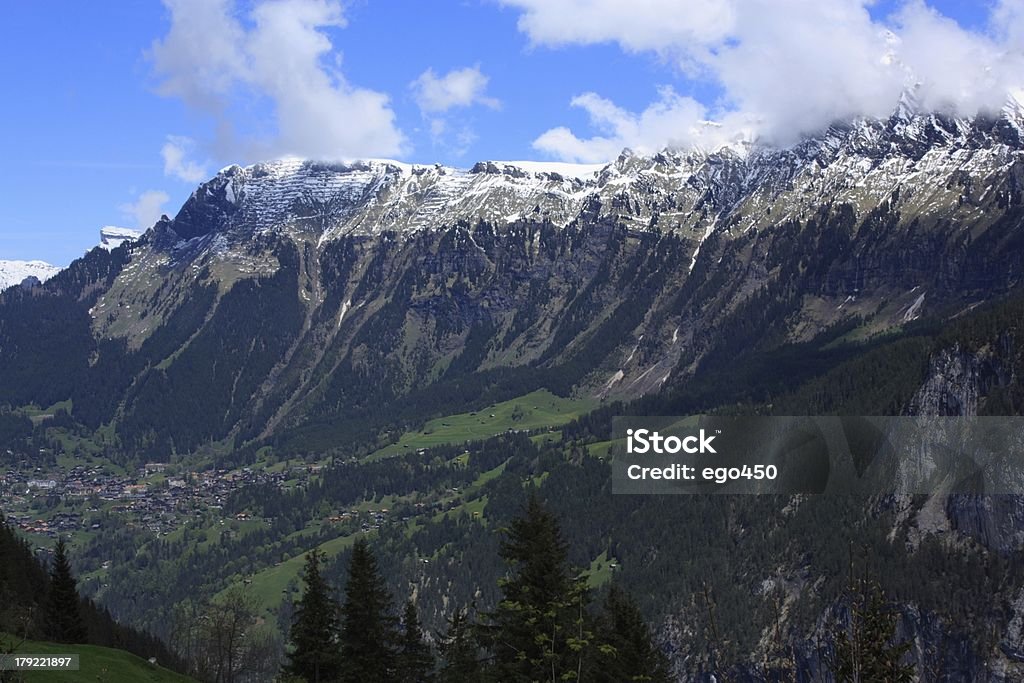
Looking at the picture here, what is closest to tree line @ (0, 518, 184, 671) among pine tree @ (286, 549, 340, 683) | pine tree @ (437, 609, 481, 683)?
pine tree @ (286, 549, 340, 683)

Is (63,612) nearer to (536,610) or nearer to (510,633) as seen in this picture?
(510,633)

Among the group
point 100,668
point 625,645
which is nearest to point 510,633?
point 625,645

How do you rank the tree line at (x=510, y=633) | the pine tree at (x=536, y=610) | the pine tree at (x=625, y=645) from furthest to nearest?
the pine tree at (x=625, y=645), the tree line at (x=510, y=633), the pine tree at (x=536, y=610)

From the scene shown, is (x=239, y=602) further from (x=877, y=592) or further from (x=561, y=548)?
(x=877, y=592)

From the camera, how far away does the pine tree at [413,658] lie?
7700 centimetres

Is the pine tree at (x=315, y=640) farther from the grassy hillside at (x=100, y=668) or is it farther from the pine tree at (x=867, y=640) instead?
the pine tree at (x=867, y=640)

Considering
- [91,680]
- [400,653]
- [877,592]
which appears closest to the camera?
[877,592]

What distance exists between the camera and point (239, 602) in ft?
418

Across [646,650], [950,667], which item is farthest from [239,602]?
[950,667]

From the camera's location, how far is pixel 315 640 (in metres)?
75.1

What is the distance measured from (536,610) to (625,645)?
24.4m

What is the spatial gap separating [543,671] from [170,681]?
3370 cm

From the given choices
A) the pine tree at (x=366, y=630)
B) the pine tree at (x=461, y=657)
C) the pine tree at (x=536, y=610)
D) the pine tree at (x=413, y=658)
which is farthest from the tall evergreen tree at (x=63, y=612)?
the pine tree at (x=536, y=610)

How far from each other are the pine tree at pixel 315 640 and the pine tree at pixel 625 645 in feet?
60.2
